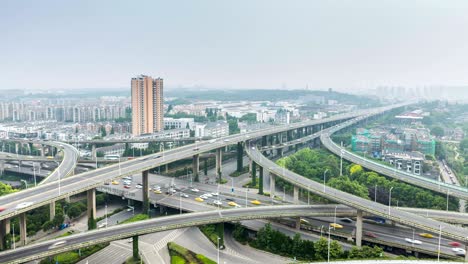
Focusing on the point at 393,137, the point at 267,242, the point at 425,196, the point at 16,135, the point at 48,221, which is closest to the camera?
the point at 267,242

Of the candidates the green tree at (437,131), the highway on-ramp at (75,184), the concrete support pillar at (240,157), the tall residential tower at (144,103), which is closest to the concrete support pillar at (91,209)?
the highway on-ramp at (75,184)

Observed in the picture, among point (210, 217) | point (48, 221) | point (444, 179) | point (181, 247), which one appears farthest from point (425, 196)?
point (48, 221)

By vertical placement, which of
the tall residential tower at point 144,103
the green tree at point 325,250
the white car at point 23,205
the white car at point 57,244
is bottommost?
the green tree at point 325,250

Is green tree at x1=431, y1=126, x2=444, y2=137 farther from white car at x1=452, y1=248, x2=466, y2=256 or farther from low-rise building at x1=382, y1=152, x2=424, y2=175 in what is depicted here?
white car at x1=452, y1=248, x2=466, y2=256

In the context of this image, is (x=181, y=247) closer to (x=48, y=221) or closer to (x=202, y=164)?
(x=48, y=221)

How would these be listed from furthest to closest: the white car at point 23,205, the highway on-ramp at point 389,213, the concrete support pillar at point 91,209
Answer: the concrete support pillar at point 91,209, the white car at point 23,205, the highway on-ramp at point 389,213

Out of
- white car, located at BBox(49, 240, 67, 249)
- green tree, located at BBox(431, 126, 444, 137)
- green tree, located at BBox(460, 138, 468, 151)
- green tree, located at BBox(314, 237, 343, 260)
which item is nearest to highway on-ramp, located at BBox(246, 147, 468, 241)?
green tree, located at BBox(314, 237, 343, 260)

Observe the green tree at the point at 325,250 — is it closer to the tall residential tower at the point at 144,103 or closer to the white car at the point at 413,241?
the white car at the point at 413,241

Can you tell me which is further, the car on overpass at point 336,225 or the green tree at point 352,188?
the green tree at point 352,188
